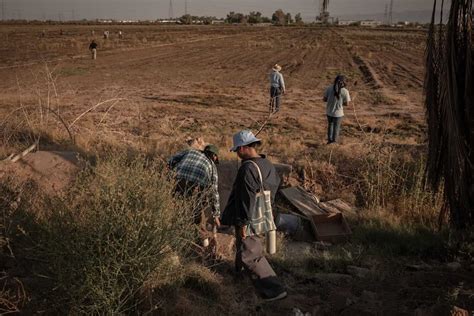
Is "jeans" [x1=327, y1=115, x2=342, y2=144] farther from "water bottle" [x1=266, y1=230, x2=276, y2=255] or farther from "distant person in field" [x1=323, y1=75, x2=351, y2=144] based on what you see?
"water bottle" [x1=266, y1=230, x2=276, y2=255]

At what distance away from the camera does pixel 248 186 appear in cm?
502

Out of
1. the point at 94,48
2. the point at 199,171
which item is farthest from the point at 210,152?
the point at 94,48

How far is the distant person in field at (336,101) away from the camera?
37.7 ft

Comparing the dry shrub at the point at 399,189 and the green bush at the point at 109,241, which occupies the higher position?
the green bush at the point at 109,241

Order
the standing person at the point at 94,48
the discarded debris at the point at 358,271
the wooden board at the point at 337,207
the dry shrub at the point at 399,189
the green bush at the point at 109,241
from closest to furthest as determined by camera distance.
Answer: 1. the green bush at the point at 109,241
2. the discarded debris at the point at 358,271
3. the dry shrub at the point at 399,189
4. the wooden board at the point at 337,207
5. the standing person at the point at 94,48

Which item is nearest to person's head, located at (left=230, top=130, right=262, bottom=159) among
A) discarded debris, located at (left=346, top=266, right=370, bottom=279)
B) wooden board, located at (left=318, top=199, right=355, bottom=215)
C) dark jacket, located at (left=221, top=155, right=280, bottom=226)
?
dark jacket, located at (left=221, top=155, right=280, bottom=226)

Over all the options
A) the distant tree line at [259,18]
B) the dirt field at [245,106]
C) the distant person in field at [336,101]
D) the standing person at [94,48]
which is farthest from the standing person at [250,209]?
the distant tree line at [259,18]

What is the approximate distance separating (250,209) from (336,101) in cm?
709

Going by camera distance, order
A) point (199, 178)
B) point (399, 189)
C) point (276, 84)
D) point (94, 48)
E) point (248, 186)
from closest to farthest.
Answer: point (248, 186) → point (199, 178) → point (399, 189) → point (276, 84) → point (94, 48)

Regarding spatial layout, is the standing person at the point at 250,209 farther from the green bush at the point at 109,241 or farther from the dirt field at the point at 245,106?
the green bush at the point at 109,241

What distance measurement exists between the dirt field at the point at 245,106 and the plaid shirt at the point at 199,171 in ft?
2.99

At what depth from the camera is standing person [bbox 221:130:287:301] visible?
198 inches

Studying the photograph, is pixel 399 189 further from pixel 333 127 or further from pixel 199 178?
pixel 199 178

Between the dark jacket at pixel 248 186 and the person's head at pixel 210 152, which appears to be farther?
the person's head at pixel 210 152
